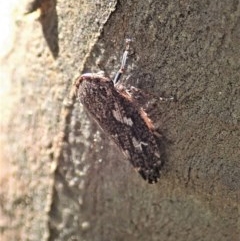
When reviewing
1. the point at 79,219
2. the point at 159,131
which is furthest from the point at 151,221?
the point at 159,131

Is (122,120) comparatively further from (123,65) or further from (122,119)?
(123,65)

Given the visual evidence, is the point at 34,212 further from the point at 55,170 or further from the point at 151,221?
the point at 151,221

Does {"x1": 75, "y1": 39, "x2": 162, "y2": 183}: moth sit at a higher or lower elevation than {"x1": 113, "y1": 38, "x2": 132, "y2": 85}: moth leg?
lower

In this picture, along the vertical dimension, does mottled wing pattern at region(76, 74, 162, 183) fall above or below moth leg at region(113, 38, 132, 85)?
below

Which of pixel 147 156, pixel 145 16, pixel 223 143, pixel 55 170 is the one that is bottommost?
pixel 55 170

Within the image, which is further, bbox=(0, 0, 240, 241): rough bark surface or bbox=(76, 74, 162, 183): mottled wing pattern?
bbox=(76, 74, 162, 183): mottled wing pattern

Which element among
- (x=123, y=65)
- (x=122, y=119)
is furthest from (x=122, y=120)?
(x=123, y=65)
